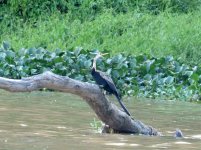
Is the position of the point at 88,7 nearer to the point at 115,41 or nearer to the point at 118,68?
the point at 115,41

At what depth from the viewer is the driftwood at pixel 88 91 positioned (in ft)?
22.4

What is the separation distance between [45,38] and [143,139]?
9.49 m

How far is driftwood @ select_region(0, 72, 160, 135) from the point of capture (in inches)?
269

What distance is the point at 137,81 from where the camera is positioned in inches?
530

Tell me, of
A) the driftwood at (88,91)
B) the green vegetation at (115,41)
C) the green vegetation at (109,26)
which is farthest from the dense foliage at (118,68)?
the driftwood at (88,91)

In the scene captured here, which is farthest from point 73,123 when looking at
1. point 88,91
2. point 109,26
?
point 109,26

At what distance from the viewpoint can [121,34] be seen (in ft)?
56.2

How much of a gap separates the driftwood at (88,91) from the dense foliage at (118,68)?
15.8 feet

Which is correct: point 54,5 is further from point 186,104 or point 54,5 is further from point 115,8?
point 186,104

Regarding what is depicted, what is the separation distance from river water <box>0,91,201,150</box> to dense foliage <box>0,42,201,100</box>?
35.5 inches

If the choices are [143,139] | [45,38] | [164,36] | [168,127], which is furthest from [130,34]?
[143,139]

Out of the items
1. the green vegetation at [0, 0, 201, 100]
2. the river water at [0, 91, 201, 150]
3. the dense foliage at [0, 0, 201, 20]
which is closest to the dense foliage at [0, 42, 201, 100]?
the green vegetation at [0, 0, 201, 100]

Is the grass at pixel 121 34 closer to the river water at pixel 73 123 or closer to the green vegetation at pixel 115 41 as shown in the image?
the green vegetation at pixel 115 41

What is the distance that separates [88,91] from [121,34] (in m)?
9.69
